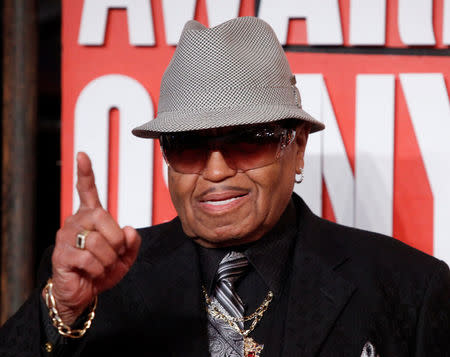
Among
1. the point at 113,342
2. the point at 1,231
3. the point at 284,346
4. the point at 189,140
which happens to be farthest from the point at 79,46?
the point at 284,346

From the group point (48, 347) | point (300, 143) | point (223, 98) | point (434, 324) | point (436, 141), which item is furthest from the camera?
point (436, 141)

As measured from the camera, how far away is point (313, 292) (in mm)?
1411

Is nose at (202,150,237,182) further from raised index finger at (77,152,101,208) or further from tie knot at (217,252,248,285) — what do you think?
raised index finger at (77,152,101,208)

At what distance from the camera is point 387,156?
6.98ft

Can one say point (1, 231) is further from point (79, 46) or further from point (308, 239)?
point (308, 239)

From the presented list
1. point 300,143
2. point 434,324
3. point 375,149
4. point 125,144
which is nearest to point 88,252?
point 300,143

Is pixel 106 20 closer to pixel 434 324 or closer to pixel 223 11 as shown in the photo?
pixel 223 11

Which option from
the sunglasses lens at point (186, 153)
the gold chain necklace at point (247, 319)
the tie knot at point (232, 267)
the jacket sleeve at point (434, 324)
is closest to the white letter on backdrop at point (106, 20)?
the sunglasses lens at point (186, 153)

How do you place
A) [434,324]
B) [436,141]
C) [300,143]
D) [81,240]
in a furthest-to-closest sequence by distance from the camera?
[436,141] → [300,143] → [434,324] → [81,240]

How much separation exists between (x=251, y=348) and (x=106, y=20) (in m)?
1.65

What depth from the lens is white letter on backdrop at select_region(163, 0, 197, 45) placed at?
7.29 feet

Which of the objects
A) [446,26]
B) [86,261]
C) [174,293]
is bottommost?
[174,293]

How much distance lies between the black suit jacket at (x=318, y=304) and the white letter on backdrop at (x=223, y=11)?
1099 millimetres

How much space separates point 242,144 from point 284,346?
0.57 m
